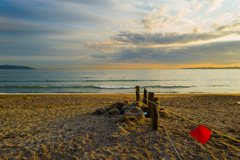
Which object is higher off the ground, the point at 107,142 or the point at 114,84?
the point at 107,142

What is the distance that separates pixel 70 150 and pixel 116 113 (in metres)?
3.77

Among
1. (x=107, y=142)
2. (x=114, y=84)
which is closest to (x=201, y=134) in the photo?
(x=107, y=142)

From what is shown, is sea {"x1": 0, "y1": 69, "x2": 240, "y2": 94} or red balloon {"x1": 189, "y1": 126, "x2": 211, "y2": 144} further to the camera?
sea {"x1": 0, "y1": 69, "x2": 240, "y2": 94}

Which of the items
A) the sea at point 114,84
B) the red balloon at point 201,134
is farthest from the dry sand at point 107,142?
the sea at point 114,84

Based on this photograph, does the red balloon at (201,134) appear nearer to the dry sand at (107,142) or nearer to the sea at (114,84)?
the dry sand at (107,142)

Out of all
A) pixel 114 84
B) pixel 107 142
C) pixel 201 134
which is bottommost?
pixel 114 84

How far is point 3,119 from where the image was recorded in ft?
22.8

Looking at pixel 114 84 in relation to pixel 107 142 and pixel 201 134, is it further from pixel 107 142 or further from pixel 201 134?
pixel 201 134

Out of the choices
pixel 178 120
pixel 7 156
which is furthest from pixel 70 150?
pixel 178 120

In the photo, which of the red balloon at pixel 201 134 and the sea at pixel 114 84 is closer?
the red balloon at pixel 201 134

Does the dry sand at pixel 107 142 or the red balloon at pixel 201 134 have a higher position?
the red balloon at pixel 201 134

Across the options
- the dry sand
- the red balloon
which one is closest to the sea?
the dry sand

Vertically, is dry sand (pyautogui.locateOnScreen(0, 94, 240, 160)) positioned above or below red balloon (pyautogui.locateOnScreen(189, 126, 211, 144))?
below

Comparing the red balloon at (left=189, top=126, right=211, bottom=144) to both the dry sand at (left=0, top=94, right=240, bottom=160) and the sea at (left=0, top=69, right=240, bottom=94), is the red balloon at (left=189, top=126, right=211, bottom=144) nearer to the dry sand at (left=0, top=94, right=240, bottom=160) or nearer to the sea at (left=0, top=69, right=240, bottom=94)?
the dry sand at (left=0, top=94, right=240, bottom=160)
